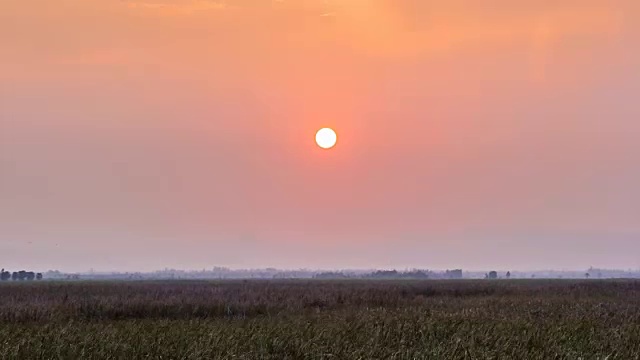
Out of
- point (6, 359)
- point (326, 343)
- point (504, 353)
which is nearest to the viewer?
point (6, 359)

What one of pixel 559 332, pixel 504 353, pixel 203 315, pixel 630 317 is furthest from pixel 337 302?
pixel 504 353

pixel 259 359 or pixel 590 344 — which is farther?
pixel 590 344

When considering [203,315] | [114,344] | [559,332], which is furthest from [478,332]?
[203,315]

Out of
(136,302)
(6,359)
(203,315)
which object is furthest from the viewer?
(136,302)

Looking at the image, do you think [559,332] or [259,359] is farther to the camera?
[559,332]

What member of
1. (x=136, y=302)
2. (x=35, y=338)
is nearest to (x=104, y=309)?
(x=136, y=302)

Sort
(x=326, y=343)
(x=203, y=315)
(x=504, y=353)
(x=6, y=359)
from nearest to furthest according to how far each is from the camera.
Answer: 1. (x=6, y=359)
2. (x=504, y=353)
3. (x=326, y=343)
4. (x=203, y=315)

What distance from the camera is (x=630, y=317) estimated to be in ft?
68.7

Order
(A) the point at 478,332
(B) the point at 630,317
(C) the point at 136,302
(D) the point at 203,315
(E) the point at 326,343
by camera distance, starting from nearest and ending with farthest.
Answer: (E) the point at 326,343
(A) the point at 478,332
(B) the point at 630,317
(D) the point at 203,315
(C) the point at 136,302

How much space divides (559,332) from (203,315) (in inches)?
611

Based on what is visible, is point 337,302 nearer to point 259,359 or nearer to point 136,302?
point 136,302

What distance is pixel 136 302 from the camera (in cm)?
3003

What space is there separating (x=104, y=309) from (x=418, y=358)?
1870cm

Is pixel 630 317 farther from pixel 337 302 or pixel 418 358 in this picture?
pixel 337 302
